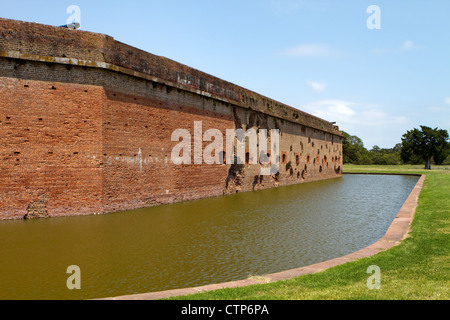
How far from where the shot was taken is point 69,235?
24.1 feet

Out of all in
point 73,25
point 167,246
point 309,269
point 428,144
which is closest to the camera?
point 309,269

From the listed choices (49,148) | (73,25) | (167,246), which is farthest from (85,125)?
(167,246)

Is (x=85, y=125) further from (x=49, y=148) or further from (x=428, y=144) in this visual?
(x=428, y=144)

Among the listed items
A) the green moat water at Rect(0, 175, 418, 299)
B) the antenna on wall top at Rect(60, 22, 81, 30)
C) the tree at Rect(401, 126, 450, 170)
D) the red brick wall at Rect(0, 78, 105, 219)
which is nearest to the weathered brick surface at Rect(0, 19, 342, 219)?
the red brick wall at Rect(0, 78, 105, 219)

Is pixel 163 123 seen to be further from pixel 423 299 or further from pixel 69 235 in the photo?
pixel 423 299

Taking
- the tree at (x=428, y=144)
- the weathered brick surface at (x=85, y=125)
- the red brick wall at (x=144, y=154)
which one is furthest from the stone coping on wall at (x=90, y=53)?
the tree at (x=428, y=144)

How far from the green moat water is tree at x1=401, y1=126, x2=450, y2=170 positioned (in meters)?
46.6

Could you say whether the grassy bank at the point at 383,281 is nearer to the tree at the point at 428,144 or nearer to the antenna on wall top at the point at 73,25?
the antenna on wall top at the point at 73,25

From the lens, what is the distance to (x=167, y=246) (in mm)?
6480

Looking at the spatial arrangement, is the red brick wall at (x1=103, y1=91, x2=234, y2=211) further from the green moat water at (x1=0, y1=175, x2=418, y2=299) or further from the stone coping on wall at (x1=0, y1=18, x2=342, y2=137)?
the green moat water at (x1=0, y1=175, x2=418, y2=299)

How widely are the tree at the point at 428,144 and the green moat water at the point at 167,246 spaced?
46.6 meters

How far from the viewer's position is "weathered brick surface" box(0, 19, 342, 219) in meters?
9.42

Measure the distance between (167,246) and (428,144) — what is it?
54719mm
